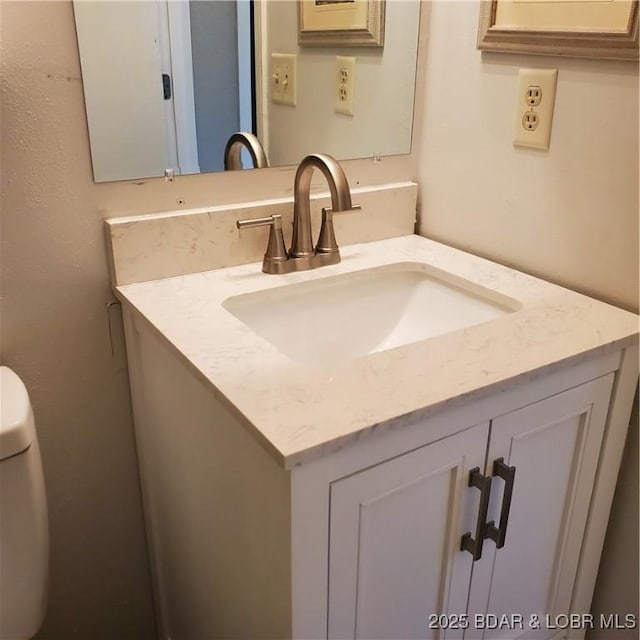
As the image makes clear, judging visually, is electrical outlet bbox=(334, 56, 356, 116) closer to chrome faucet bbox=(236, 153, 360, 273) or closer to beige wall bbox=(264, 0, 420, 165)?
beige wall bbox=(264, 0, 420, 165)

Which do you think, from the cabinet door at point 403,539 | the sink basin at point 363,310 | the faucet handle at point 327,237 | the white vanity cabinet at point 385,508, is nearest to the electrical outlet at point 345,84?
the faucet handle at point 327,237

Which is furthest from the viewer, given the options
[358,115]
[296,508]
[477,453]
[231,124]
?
[358,115]

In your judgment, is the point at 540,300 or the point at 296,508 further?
the point at 540,300

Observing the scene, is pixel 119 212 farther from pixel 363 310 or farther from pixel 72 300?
pixel 363 310

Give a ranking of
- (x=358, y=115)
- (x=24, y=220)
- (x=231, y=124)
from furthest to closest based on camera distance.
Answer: (x=358, y=115)
(x=231, y=124)
(x=24, y=220)

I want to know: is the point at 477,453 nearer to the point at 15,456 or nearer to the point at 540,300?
the point at 540,300

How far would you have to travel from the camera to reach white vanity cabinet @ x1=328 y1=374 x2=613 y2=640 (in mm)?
767

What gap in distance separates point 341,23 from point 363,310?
512 mm

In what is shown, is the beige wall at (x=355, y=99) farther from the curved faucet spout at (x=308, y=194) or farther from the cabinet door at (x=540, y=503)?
the cabinet door at (x=540, y=503)

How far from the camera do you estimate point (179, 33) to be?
980 mm

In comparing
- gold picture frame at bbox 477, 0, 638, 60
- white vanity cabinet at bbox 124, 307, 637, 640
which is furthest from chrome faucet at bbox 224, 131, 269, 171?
gold picture frame at bbox 477, 0, 638, 60

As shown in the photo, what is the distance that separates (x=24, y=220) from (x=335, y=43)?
620 mm

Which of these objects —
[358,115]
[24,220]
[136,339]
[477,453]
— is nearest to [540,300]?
[477,453]

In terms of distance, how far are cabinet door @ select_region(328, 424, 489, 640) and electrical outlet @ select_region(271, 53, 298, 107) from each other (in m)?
0.66
